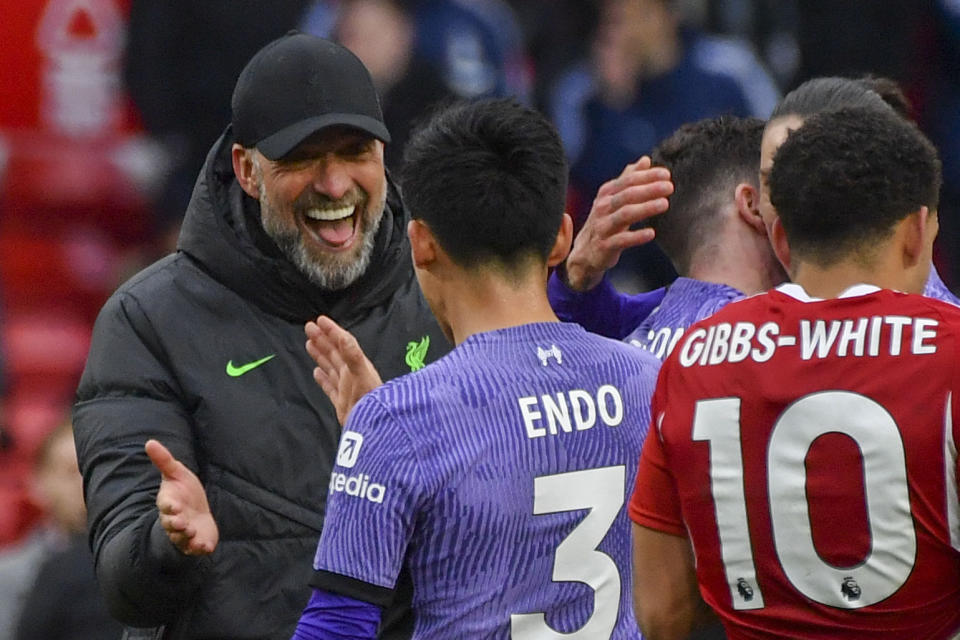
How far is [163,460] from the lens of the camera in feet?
9.14

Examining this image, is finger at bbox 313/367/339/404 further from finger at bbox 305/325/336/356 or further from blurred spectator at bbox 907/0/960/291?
blurred spectator at bbox 907/0/960/291

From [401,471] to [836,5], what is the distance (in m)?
5.51

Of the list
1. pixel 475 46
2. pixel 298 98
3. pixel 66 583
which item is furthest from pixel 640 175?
pixel 475 46

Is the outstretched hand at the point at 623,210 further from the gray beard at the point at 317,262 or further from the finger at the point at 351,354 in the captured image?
the finger at the point at 351,354

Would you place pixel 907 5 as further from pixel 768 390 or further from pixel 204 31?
pixel 768 390

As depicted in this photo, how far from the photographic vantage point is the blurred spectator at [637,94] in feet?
22.8

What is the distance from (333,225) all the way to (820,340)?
4.27 feet

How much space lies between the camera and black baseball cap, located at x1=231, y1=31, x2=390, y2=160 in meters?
3.33

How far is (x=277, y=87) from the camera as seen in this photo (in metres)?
3.38

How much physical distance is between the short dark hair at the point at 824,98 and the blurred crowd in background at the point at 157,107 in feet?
9.28

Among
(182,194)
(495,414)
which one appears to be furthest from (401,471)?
(182,194)

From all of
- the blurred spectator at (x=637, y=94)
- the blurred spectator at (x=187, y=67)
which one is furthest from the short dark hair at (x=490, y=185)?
the blurred spectator at (x=637, y=94)

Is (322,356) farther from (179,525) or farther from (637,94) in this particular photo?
(637,94)

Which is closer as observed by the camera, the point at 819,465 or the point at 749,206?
the point at 819,465
